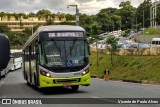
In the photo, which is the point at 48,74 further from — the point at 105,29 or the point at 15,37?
the point at 105,29

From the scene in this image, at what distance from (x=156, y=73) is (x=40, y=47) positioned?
2578 cm

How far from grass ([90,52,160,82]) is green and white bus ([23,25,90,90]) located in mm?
20988

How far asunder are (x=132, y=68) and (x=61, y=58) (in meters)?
32.3

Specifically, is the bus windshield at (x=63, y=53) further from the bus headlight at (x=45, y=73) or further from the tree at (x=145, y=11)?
the tree at (x=145, y=11)

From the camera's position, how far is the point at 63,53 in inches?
832

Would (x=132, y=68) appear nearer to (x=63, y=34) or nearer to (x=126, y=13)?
(x=63, y=34)

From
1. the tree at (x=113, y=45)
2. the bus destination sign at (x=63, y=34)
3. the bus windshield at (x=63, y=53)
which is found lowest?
the tree at (x=113, y=45)

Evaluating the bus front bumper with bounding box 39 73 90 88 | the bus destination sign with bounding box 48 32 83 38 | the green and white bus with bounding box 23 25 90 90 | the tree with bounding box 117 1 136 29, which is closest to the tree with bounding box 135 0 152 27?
the tree with bounding box 117 1 136 29

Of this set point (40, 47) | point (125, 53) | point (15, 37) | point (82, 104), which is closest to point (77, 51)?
point (40, 47)

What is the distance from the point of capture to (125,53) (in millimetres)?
61094

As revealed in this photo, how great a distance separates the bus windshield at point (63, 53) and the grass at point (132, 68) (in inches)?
829

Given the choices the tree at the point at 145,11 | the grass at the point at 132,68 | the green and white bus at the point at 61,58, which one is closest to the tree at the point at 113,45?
the grass at the point at 132,68

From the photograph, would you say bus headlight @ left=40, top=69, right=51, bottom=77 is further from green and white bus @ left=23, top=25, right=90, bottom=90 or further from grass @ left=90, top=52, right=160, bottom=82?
grass @ left=90, top=52, right=160, bottom=82

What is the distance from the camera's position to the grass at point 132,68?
152 feet
